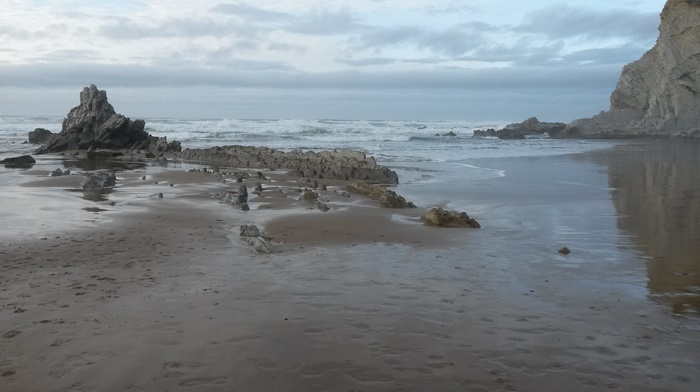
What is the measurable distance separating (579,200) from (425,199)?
3348mm

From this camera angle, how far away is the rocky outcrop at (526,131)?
59.3 metres

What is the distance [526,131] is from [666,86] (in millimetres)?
19634

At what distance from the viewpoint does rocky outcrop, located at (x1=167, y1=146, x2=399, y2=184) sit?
58.9 ft

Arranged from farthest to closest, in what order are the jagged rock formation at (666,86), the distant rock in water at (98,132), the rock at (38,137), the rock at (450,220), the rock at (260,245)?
1. the jagged rock formation at (666,86)
2. the rock at (38,137)
3. the distant rock in water at (98,132)
4. the rock at (450,220)
5. the rock at (260,245)

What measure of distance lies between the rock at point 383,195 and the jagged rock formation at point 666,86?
39321mm

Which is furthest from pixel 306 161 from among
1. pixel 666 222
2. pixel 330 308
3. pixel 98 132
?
pixel 330 308

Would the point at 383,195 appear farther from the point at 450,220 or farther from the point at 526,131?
the point at 526,131

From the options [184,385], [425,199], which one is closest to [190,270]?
[184,385]

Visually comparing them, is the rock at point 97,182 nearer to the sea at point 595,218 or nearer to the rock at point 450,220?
the sea at point 595,218

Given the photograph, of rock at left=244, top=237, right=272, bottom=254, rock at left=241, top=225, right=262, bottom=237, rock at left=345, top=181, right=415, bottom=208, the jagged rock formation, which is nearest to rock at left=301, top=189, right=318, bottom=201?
rock at left=345, top=181, right=415, bottom=208

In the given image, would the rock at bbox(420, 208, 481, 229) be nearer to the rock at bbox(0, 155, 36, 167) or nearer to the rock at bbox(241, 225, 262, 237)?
the rock at bbox(241, 225, 262, 237)

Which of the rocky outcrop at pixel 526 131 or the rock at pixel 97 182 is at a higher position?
the rocky outcrop at pixel 526 131

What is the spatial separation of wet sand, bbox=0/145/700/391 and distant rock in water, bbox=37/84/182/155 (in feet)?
65.9

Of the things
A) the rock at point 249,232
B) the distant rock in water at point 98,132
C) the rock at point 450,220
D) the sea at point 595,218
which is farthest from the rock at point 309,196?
the distant rock in water at point 98,132
